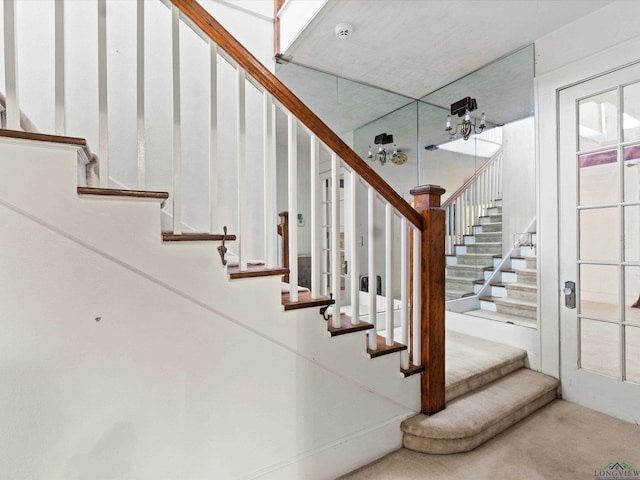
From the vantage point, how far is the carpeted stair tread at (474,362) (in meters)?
2.11

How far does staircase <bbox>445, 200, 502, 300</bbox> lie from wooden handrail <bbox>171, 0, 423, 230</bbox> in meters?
1.73

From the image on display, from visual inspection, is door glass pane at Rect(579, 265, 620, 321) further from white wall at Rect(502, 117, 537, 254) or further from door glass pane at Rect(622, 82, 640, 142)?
door glass pane at Rect(622, 82, 640, 142)

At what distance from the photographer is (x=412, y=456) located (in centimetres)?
175

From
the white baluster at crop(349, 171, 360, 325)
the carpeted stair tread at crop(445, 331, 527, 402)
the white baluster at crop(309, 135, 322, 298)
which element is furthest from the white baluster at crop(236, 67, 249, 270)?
the carpeted stair tread at crop(445, 331, 527, 402)

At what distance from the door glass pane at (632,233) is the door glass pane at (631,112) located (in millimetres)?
470

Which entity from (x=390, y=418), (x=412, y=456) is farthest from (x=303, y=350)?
(x=412, y=456)

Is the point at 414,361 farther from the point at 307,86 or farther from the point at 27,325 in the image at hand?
the point at 307,86

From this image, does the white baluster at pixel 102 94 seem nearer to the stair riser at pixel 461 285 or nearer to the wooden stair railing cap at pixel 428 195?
the wooden stair railing cap at pixel 428 195

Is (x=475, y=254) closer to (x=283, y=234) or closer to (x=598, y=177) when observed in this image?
(x=598, y=177)

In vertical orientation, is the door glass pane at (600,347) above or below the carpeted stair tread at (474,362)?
above

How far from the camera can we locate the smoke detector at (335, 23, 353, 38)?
2309 mm

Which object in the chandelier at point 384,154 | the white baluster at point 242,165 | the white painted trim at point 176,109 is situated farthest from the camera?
the chandelier at point 384,154
